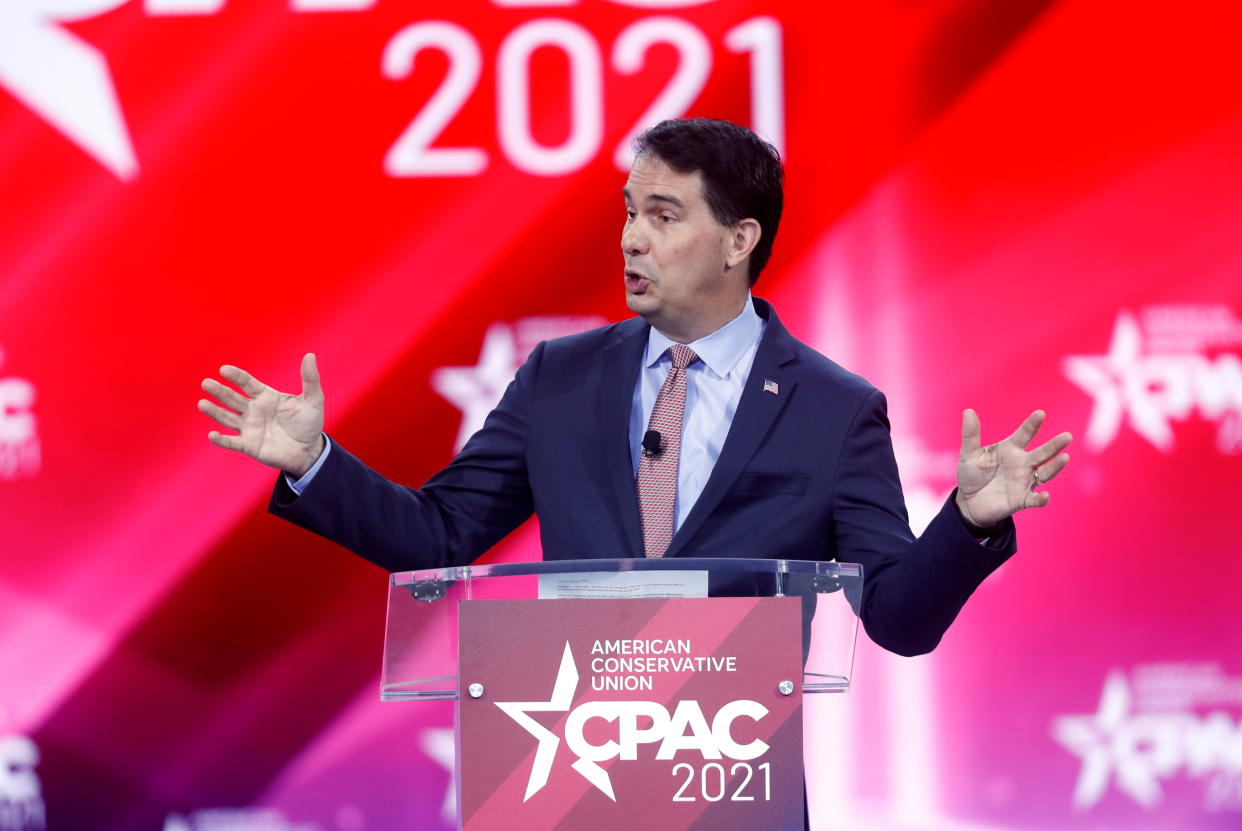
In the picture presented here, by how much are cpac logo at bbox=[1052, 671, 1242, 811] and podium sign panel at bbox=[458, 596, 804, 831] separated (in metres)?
2.30

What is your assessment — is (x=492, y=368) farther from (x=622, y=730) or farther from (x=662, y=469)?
(x=622, y=730)

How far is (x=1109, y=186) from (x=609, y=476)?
203 centimetres

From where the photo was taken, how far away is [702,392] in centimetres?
199

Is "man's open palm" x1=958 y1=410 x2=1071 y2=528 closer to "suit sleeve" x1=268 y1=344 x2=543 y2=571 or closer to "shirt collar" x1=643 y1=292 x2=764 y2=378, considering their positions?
"shirt collar" x1=643 y1=292 x2=764 y2=378

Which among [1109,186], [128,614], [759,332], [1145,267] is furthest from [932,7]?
[128,614]

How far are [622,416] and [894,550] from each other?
17.1 inches

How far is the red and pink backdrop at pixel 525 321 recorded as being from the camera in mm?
3338

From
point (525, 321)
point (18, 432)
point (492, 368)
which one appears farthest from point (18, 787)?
point (525, 321)

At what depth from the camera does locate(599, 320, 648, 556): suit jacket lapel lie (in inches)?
73.3

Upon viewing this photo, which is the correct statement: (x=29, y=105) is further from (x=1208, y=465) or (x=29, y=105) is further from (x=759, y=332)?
(x=1208, y=465)

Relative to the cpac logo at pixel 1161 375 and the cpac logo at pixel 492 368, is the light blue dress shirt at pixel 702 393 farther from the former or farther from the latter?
the cpac logo at pixel 1161 375

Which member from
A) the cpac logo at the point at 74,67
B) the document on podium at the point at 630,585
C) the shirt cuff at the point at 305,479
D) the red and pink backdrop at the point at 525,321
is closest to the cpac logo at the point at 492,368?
the red and pink backdrop at the point at 525,321

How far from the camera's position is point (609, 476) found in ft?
6.23

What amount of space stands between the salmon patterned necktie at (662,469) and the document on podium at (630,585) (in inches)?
18.9
